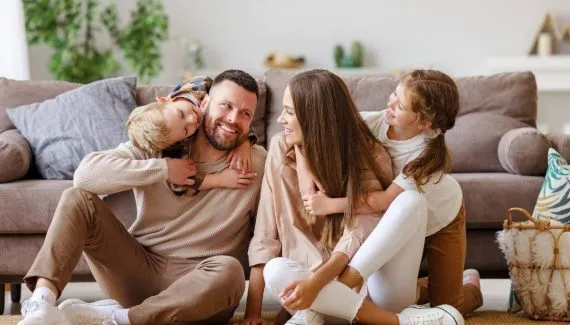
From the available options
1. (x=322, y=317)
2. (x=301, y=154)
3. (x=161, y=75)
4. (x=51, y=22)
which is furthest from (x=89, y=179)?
(x=161, y=75)

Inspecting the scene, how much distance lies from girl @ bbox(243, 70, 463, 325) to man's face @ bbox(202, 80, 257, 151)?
12cm

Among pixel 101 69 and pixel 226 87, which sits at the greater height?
pixel 226 87

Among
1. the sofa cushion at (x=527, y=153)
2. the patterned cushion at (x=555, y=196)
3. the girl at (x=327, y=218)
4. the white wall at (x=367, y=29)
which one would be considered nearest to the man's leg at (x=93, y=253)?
the girl at (x=327, y=218)

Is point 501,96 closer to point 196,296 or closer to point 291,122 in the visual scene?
point 291,122

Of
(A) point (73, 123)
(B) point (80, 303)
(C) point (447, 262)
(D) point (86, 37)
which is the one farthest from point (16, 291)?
(D) point (86, 37)

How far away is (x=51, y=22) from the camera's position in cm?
573

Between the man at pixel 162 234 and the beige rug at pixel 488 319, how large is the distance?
1.26 ft

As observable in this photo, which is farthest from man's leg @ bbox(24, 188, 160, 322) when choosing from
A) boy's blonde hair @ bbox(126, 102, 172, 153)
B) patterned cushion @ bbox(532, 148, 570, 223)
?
patterned cushion @ bbox(532, 148, 570, 223)

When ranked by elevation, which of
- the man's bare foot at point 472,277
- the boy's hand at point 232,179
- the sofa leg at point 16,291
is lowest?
the sofa leg at point 16,291

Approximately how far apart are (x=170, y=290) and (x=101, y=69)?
3966 mm

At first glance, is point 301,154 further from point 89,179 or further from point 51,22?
point 51,22

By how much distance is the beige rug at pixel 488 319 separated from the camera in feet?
8.68

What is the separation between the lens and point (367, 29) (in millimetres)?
7016

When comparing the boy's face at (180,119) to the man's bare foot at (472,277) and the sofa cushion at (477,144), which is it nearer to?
the man's bare foot at (472,277)
